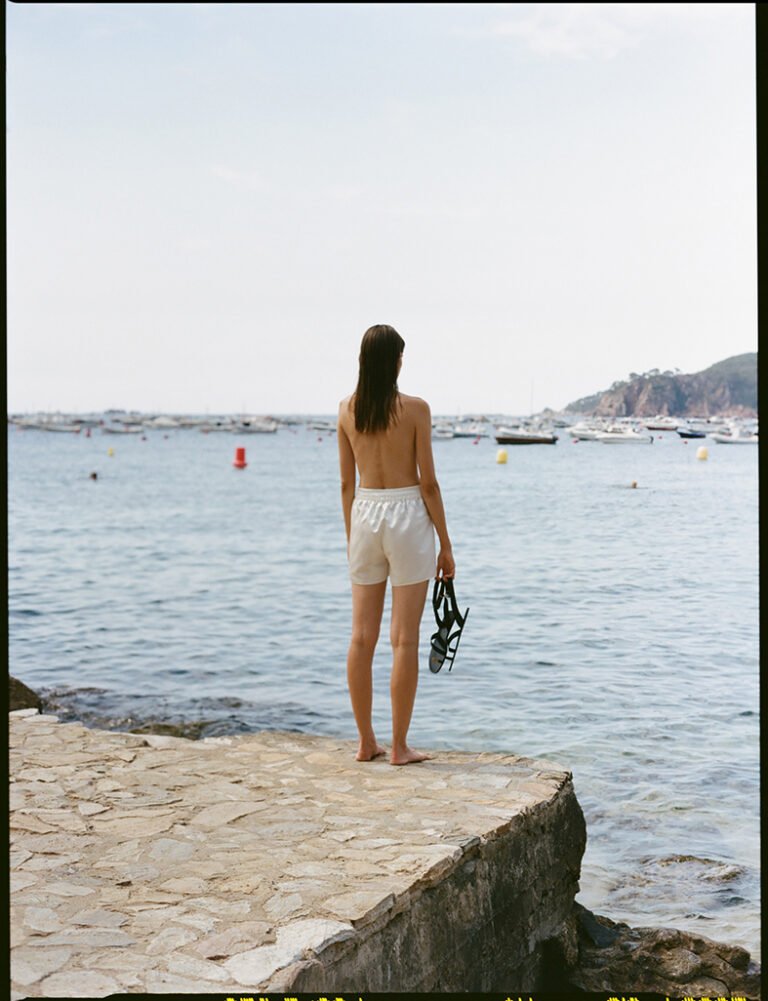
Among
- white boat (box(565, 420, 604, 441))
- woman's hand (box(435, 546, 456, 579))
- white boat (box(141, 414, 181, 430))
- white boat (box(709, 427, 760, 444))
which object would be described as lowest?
woman's hand (box(435, 546, 456, 579))

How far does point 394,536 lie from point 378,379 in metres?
0.65

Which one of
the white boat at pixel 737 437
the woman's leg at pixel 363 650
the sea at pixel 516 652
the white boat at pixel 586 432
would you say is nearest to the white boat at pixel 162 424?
the white boat at pixel 586 432

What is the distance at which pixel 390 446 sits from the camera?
4578 mm

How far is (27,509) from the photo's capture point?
3341cm

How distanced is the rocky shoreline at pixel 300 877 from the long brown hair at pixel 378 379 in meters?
1.48

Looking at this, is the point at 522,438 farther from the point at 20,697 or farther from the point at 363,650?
the point at 363,650

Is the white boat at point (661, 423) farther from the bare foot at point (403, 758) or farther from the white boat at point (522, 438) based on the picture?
the bare foot at point (403, 758)

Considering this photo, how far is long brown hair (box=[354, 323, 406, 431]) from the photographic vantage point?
4387 mm

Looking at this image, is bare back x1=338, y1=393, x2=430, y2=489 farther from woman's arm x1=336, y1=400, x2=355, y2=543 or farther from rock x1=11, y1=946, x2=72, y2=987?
rock x1=11, y1=946, x2=72, y2=987

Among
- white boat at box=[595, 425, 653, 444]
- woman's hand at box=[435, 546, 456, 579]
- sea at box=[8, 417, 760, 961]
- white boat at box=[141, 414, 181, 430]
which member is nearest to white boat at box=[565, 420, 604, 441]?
white boat at box=[595, 425, 653, 444]

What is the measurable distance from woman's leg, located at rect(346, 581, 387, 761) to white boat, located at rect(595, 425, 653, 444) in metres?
62.6

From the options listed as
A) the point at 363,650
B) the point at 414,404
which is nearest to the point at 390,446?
the point at 414,404

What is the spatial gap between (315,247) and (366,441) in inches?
3562

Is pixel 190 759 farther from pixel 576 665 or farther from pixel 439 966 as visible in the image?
pixel 576 665
